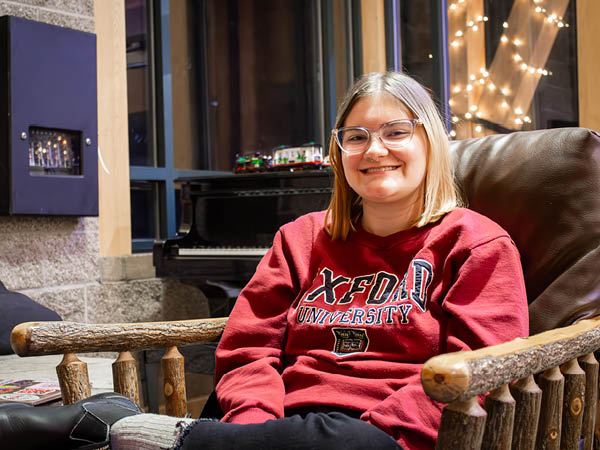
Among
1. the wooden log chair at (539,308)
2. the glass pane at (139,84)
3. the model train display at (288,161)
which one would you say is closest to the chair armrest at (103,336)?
the wooden log chair at (539,308)

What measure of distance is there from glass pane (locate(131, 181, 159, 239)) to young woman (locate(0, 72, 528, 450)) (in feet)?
8.26

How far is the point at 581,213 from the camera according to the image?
1.51 m

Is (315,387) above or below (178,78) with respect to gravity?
below

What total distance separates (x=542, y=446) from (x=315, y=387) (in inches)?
17.1

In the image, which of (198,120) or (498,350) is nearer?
(498,350)

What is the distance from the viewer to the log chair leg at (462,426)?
87cm

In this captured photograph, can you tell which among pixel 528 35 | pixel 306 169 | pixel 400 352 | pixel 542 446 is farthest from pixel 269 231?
pixel 542 446

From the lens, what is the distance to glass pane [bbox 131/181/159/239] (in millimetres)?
3980

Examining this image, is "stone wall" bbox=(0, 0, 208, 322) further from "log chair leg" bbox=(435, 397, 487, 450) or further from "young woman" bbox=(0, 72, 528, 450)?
"log chair leg" bbox=(435, 397, 487, 450)

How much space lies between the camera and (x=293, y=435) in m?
1.02

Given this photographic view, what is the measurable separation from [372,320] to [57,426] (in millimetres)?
609

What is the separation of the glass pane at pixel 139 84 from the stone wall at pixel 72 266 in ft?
1.60

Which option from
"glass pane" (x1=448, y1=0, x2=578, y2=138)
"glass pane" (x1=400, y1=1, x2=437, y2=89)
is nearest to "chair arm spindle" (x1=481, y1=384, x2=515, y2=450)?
"glass pane" (x1=448, y1=0, x2=578, y2=138)

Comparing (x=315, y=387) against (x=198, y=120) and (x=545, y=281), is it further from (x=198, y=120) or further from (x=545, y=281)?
(x=198, y=120)
